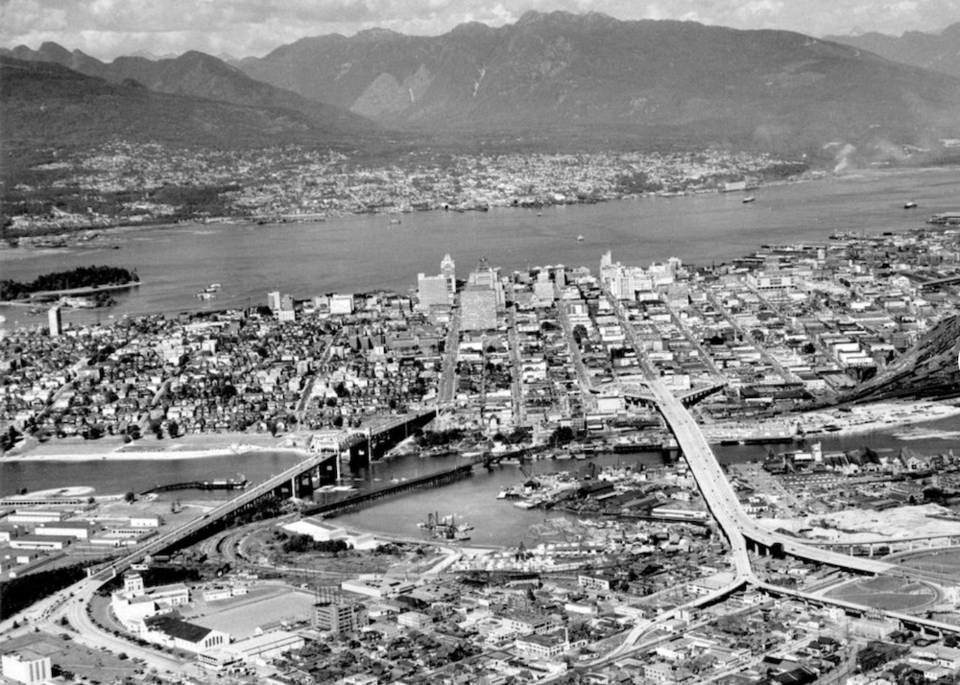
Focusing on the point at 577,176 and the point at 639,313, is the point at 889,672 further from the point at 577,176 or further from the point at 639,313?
the point at 577,176

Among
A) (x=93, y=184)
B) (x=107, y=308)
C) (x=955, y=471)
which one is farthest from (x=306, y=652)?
(x=93, y=184)

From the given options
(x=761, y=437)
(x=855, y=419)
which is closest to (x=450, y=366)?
(x=761, y=437)

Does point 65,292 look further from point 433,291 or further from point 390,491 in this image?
point 390,491

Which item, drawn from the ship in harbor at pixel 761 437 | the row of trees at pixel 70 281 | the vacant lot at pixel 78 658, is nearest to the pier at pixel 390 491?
the ship in harbor at pixel 761 437

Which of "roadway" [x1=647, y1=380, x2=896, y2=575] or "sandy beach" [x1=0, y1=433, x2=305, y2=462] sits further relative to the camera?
"sandy beach" [x1=0, y1=433, x2=305, y2=462]

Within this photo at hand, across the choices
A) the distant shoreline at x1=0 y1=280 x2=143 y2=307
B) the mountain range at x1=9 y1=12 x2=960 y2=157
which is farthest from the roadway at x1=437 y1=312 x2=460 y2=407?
the mountain range at x1=9 y1=12 x2=960 y2=157

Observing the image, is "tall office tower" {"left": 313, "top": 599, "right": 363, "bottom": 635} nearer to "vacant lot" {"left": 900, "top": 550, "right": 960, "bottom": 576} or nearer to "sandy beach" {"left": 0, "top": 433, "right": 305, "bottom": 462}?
"vacant lot" {"left": 900, "top": 550, "right": 960, "bottom": 576}
